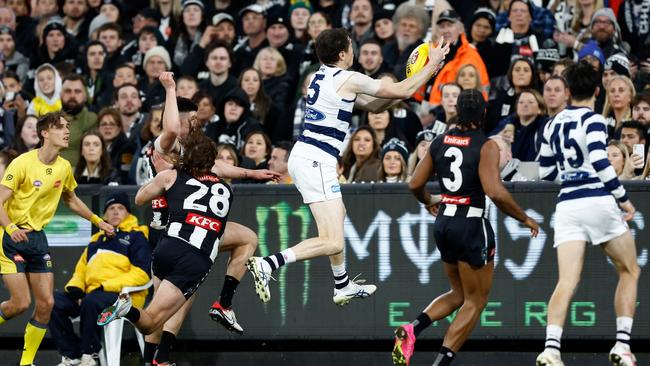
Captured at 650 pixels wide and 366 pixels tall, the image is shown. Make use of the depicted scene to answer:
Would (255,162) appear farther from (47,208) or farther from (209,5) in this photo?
(209,5)

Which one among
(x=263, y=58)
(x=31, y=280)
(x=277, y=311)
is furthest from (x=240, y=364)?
(x=263, y=58)

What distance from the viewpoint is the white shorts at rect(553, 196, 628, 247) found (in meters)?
11.9

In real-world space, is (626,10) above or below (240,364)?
above

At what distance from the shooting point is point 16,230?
14.1m

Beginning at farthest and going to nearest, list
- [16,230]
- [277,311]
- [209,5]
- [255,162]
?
[209,5] < [255,162] < [277,311] < [16,230]

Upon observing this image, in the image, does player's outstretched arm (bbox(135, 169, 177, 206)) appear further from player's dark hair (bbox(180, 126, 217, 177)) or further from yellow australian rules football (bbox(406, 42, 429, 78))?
yellow australian rules football (bbox(406, 42, 429, 78))

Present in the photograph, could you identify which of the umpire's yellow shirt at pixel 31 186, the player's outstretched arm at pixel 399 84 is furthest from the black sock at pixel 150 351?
the player's outstretched arm at pixel 399 84

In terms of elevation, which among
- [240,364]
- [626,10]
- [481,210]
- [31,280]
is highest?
[626,10]

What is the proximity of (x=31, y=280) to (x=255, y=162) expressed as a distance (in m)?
3.09

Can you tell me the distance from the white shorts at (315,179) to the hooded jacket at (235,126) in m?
4.43

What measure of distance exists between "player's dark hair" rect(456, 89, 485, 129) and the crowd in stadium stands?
9.73 ft

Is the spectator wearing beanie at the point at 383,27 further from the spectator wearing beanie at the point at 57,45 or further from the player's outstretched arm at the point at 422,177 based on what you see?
the player's outstretched arm at the point at 422,177

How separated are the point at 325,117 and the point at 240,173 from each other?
43.4 inches

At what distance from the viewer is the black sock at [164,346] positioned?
1332 centimetres
